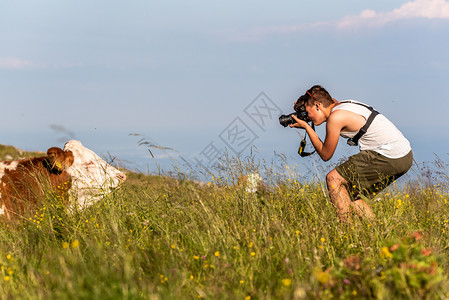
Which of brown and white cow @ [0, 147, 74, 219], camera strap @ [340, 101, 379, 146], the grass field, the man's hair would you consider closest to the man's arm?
camera strap @ [340, 101, 379, 146]

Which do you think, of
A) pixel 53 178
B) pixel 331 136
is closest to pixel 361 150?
pixel 331 136

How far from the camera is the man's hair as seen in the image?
6430mm

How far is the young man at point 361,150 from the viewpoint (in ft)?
19.7

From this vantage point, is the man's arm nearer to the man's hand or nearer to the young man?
the young man

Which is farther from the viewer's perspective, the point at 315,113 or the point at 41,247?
the point at 315,113

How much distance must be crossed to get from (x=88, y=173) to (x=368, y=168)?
393cm

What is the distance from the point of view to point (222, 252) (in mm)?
4191

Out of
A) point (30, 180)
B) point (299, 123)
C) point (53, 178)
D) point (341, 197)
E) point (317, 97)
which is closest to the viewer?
point (341, 197)

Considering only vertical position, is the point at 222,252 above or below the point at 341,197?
below

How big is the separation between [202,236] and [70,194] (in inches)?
123

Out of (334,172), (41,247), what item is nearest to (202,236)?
(41,247)

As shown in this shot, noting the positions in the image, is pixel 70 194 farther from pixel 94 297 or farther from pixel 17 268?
pixel 94 297

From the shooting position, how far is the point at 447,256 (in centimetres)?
481

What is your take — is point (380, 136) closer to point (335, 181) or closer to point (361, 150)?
point (361, 150)
